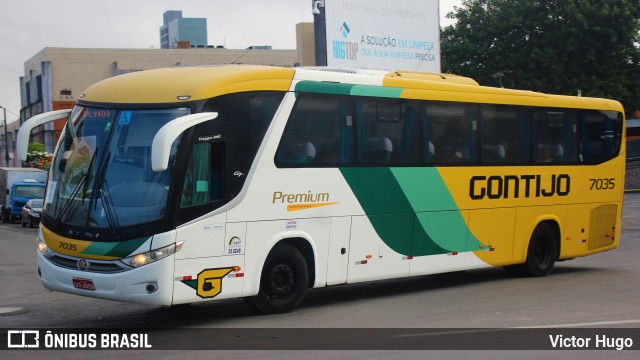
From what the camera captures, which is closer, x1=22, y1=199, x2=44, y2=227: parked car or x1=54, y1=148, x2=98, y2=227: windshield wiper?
x1=54, y1=148, x2=98, y2=227: windshield wiper

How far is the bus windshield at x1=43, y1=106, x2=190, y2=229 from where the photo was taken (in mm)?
11031

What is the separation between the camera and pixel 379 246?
13.9 metres

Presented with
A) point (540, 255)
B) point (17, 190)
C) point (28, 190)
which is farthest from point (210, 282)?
point (17, 190)

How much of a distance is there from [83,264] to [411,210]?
5.39 meters

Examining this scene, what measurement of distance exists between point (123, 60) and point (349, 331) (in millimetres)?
72645

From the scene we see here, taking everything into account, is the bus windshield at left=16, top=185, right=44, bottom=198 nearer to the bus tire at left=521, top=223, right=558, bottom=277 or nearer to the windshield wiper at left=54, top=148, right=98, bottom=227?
the bus tire at left=521, top=223, right=558, bottom=277

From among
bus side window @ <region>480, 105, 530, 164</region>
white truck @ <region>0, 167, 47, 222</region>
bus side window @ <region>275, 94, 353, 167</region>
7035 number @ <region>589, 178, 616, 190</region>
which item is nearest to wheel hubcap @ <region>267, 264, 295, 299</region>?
bus side window @ <region>275, 94, 353, 167</region>

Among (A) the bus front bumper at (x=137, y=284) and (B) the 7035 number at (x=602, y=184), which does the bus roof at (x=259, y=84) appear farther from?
(B) the 7035 number at (x=602, y=184)

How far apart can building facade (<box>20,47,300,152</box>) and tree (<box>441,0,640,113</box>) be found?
84.7 feet

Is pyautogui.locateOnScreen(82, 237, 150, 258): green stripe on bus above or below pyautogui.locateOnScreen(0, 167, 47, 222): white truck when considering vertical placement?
above

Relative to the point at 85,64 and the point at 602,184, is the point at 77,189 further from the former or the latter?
the point at 85,64

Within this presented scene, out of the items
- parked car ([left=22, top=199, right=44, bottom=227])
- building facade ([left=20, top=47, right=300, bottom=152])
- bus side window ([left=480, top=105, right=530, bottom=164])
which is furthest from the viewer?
building facade ([left=20, top=47, right=300, bottom=152])

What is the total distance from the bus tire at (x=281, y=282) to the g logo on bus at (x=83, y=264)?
2.20m

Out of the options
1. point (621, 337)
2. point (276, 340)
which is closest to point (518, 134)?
point (621, 337)
